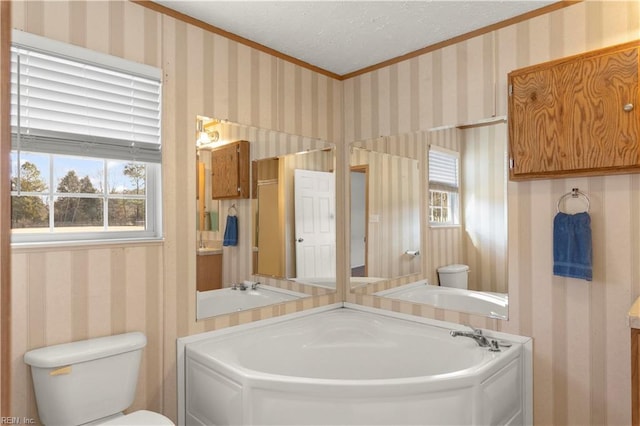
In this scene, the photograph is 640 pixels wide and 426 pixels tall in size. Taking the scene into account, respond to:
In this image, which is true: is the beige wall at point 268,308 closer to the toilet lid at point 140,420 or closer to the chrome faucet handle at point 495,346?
the chrome faucet handle at point 495,346

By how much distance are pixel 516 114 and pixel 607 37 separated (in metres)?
0.51

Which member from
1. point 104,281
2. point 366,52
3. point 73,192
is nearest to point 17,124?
point 73,192

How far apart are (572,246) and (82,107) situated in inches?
96.6

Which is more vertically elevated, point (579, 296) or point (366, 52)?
point (366, 52)

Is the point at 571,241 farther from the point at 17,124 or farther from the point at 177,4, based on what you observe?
the point at 17,124

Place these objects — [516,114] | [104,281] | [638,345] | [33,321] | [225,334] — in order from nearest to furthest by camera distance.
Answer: [638,345], [33,321], [104,281], [516,114], [225,334]

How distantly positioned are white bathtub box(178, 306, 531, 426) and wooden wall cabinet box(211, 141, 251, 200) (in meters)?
0.84

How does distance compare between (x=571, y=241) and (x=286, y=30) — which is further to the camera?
(x=286, y=30)

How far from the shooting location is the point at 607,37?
193cm

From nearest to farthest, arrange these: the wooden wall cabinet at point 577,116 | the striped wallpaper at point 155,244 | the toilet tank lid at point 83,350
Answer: the toilet tank lid at point 83,350 < the striped wallpaper at point 155,244 < the wooden wall cabinet at point 577,116

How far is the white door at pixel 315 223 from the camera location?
2930 millimetres

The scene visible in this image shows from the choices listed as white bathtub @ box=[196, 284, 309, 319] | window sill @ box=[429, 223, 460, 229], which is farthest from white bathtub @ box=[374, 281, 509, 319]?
white bathtub @ box=[196, 284, 309, 319]

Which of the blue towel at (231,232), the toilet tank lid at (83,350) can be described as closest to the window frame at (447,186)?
the blue towel at (231,232)

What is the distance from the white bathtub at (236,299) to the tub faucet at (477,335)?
1075mm
